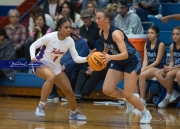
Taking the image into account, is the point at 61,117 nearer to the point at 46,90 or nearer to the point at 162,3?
the point at 46,90

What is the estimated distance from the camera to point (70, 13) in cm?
1044

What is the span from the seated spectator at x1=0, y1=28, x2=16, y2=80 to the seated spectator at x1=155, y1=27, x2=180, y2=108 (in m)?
3.18

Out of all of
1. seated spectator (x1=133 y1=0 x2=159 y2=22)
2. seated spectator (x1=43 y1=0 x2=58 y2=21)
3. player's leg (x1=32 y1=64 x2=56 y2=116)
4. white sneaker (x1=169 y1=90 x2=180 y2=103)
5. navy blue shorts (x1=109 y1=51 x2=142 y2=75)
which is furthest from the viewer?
seated spectator (x1=43 y1=0 x2=58 y2=21)

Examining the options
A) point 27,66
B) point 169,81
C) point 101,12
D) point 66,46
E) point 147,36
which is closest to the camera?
point 101,12

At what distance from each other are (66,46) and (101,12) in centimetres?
82

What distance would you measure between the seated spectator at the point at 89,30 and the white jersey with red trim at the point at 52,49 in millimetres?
2447

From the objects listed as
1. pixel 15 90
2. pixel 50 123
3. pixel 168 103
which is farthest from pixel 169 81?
pixel 15 90

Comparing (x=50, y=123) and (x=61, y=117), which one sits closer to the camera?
(x=50, y=123)

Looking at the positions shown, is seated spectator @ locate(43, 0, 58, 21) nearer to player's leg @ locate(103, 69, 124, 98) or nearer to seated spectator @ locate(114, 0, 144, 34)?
seated spectator @ locate(114, 0, 144, 34)

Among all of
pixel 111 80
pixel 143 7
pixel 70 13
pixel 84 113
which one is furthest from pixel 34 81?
pixel 111 80

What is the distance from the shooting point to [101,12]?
6609 millimetres

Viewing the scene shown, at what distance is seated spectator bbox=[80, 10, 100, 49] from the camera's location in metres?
9.56

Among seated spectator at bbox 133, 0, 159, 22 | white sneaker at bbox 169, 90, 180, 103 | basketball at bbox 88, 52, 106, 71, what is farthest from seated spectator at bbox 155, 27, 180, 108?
basketball at bbox 88, 52, 106, 71

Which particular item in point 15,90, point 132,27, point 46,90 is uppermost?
point 132,27
